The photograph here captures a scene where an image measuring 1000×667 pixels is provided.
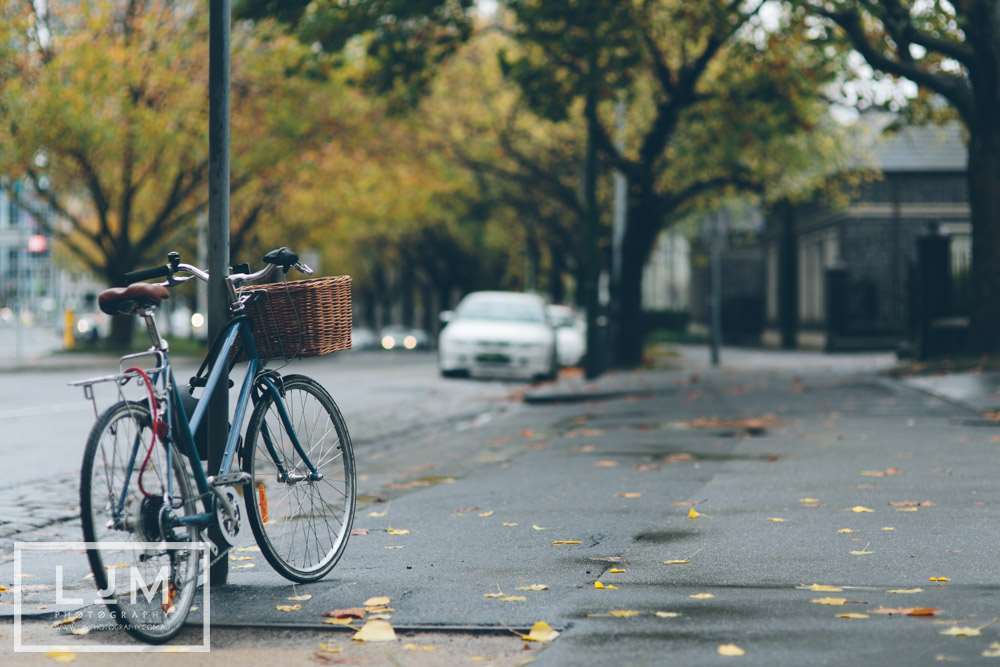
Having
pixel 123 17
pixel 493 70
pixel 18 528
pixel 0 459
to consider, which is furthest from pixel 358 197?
pixel 18 528

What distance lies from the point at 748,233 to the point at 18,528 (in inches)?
1294

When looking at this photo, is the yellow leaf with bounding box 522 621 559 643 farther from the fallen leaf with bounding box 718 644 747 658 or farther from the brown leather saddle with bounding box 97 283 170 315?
the brown leather saddle with bounding box 97 283 170 315

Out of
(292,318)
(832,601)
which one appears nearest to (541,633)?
(832,601)

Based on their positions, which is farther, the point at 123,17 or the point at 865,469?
the point at 123,17

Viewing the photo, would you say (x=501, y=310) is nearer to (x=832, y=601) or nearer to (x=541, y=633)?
(x=832, y=601)

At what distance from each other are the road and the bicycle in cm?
18

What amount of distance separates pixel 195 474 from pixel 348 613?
2.36ft

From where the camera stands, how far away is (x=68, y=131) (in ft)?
101

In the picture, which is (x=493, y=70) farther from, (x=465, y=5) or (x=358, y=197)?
(x=465, y=5)

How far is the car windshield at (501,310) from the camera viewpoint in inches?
1019

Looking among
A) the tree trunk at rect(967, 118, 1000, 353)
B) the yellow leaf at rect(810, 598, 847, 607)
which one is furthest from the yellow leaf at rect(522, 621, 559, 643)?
the tree trunk at rect(967, 118, 1000, 353)

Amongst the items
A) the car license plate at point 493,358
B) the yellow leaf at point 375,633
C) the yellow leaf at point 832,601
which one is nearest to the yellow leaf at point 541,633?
the yellow leaf at point 375,633

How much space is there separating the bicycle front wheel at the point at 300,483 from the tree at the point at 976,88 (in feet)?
45.4

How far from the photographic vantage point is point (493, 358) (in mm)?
24641
